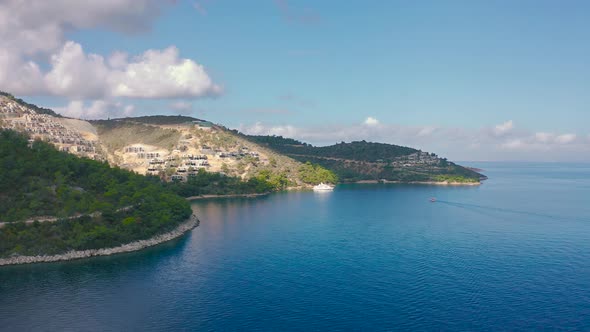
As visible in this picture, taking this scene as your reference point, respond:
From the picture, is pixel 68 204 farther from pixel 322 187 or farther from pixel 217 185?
pixel 322 187

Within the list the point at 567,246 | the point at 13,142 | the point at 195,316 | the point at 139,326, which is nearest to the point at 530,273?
the point at 567,246

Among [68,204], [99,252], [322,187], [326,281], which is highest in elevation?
[322,187]

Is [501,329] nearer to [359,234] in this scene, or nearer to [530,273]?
[530,273]

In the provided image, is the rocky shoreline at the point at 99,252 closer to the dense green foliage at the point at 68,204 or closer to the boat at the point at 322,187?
the dense green foliage at the point at 68,204

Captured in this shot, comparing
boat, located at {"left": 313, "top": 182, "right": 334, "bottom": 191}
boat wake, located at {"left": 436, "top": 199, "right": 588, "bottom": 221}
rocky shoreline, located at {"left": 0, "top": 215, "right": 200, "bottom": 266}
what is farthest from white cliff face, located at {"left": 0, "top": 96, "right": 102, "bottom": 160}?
boat wake, located at {"left": 436, "top": 199, "right": 588, "bottom": 221}

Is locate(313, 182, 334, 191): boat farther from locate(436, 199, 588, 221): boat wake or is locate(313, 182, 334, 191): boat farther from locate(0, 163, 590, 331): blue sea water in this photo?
locate(0, 163, 590, 331): blue sea water

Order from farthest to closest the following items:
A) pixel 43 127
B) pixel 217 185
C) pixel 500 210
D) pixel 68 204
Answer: pixel 43 127
pixel 217 185
pixel 500 210
pixel 68 204

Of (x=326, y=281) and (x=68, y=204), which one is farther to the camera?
(x=68, y=204)

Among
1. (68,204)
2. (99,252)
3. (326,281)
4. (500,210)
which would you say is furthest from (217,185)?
(326,281)
